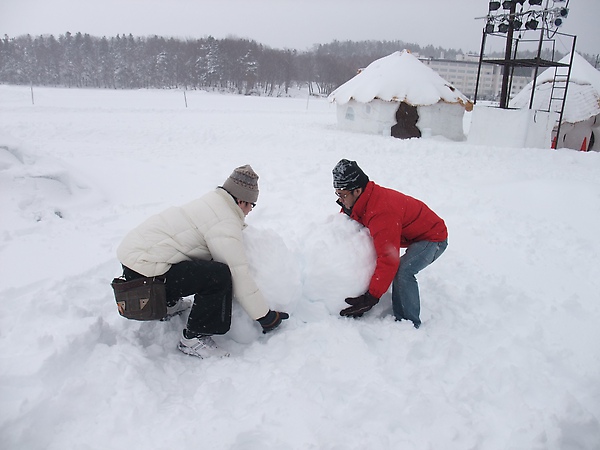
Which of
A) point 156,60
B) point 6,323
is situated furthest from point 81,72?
point 6,323

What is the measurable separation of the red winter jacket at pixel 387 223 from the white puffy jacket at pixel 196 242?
90 cm

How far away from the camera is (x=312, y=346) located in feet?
8.85

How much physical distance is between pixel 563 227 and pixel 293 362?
173 inches

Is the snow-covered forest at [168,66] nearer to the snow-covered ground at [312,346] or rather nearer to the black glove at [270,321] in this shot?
the snow-covered ground at [312,346]

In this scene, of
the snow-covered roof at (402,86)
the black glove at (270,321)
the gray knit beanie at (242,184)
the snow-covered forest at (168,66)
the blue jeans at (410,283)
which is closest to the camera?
the gray knit beanie at (242,184)

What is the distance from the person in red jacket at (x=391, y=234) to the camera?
114 inches

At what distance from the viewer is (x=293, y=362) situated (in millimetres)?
2561

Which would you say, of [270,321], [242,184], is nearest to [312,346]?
[270,321]

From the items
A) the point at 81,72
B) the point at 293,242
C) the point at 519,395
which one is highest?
the point at 81,72

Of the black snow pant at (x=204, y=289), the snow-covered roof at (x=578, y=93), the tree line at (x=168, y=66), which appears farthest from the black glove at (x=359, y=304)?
the tree line at (x=168, y=66)

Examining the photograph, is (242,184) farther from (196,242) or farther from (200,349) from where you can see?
(200,349)

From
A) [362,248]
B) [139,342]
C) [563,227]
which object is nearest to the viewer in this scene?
[139,342]

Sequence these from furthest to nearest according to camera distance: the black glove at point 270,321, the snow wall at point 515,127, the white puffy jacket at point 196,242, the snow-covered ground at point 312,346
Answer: the snow wall at point 515,127, the black glove at point 270,321, the white puffy jacket at point 196,242, the snow-covered ground at point 312,346

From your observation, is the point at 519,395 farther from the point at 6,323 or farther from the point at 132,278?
the point at 6,323
